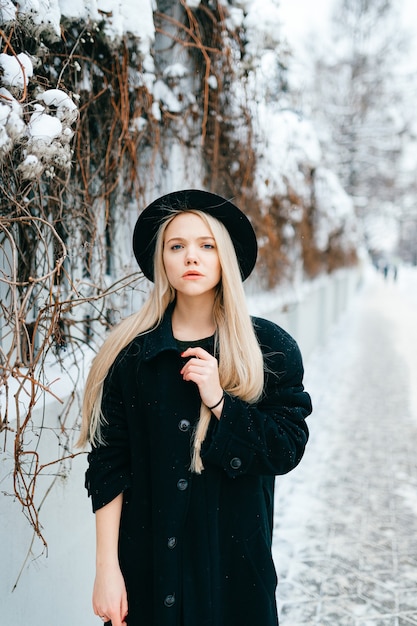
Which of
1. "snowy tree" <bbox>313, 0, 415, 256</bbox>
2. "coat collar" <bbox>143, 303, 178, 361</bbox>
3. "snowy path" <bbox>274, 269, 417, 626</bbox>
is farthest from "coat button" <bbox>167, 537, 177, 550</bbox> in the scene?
"snowy tree" <bbox>313, 0, 415, 256</bbox>

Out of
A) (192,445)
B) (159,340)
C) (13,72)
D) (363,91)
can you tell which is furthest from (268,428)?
(363,91)

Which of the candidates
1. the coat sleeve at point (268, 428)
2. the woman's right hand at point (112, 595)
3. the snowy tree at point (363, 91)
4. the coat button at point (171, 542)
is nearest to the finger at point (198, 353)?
the coat sleeve at point (268, 428)

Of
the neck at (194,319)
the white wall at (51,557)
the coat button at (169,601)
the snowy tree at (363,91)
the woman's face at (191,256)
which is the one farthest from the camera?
the snowy tree at (363,91)

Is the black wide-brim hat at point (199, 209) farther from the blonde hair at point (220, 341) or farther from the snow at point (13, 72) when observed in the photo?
the snow at point (13, 72)

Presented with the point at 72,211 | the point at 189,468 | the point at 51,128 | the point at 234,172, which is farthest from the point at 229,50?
the point at 189,468

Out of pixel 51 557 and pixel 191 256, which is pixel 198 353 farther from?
pixel 51 557

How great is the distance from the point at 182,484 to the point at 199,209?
0.76m

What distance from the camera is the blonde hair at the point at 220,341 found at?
5.17ft

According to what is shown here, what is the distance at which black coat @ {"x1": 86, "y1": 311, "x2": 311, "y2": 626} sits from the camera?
4.98 ft

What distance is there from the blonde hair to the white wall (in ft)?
1.71

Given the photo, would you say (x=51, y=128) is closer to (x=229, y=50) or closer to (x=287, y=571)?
(x=229, y=50)

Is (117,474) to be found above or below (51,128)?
below

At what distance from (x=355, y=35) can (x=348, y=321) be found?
811cm

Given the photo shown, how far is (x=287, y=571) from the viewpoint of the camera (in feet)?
11.3
